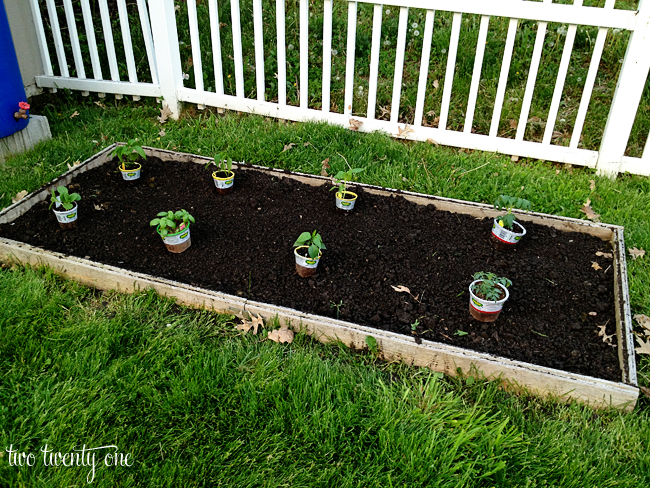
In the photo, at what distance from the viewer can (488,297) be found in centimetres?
260

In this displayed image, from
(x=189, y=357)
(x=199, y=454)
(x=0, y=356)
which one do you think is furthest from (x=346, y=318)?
(x=0, y=356)

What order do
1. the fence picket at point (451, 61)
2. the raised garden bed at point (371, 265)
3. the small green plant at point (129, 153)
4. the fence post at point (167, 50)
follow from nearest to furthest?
1. the raised garden bed at point (371, 265)
2. the small green plant at point (129, 153)
3. the fence picket at point (451, 61)
4. the fence post at point (167, 50)

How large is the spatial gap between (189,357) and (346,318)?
31.8 inches

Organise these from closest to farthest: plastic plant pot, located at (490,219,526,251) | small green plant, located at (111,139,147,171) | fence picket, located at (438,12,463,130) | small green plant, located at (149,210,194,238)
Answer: small green plant, located at (149,210,194,238) < plastic plant pot, located at (490,219,526,251) < small green plant, located at (111,139,147,171) < fence picket, located at (438,12,463,130)

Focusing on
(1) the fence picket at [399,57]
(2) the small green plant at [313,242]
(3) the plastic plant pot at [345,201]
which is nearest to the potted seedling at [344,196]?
(3) the plastic plant pot at [345,201]

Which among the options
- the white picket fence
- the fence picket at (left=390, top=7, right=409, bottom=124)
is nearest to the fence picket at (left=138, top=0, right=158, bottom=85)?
the white picket fence

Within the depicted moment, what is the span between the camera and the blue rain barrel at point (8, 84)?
4000 mm

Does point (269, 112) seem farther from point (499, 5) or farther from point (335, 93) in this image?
point (499, 5)

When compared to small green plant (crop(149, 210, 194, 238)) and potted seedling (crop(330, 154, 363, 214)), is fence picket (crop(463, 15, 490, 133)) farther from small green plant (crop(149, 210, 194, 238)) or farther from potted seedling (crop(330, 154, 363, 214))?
small green plant (crop(149, 210, 194, 238))

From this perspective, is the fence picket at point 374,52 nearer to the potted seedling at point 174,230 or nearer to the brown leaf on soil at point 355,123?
the brown leaf on soil at point 355,123

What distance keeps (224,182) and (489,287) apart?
6.43ft

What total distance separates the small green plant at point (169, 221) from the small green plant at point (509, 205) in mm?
1869

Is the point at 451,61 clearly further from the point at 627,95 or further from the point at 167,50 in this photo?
the point at 167,50

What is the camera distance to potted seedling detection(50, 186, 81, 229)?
3.24 meters
